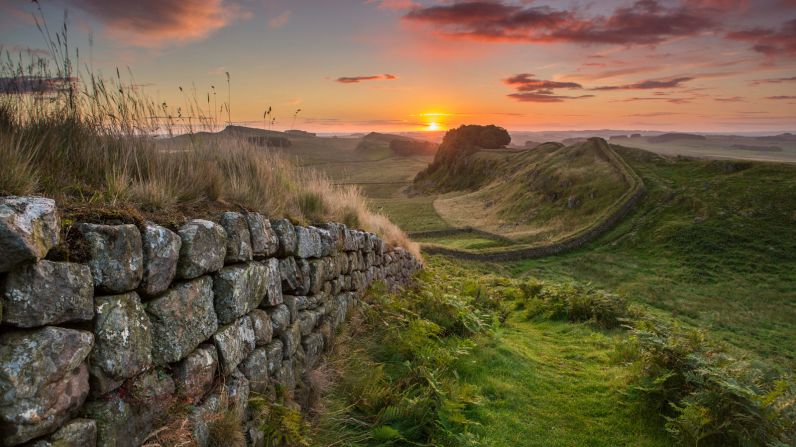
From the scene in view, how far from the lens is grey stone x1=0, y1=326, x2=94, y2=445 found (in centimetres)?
223

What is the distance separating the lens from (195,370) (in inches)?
139

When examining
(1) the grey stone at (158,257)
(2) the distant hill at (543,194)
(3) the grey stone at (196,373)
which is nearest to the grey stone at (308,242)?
(3) the grey stone at (196,373)

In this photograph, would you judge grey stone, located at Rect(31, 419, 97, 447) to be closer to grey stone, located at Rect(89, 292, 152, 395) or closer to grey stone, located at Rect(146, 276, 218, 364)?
grey stone, located at Rect(89, 292, 152, 395)

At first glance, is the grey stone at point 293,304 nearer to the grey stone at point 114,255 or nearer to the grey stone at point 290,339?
the grey stone at point 290,339

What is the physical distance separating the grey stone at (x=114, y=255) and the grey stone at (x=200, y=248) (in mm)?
489

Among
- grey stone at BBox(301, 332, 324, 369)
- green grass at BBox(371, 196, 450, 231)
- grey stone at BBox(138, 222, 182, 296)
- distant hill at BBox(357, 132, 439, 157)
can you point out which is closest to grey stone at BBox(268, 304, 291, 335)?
grey stone at BBox(301, 332, 324, 369)

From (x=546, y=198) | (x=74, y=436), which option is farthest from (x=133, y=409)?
(x=546, y=198)

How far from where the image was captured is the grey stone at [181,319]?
3.24 meters

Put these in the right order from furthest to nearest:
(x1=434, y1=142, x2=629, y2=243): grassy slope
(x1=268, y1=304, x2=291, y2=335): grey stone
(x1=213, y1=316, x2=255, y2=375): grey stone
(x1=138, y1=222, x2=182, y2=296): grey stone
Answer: (x1=434, y1=142, x2=629, y2=243): grassy slope → (x1=268, y1=304, x2=291, y2=335): grey stone → (x1=213, y1=316, x2=255, y2=375): grey stone → (x1=138, y1=222, x2=182, y2=296): grey stone

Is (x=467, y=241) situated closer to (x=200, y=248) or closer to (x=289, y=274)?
(x=289, y=274)

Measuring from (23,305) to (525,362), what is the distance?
767 cm

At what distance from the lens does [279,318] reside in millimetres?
5152

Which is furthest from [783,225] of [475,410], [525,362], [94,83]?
[94,83]

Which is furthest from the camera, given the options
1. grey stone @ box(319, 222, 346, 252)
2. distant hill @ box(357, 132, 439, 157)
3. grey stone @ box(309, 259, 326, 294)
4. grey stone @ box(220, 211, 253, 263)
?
distant hill @ box(357, 132, 439, 157)
